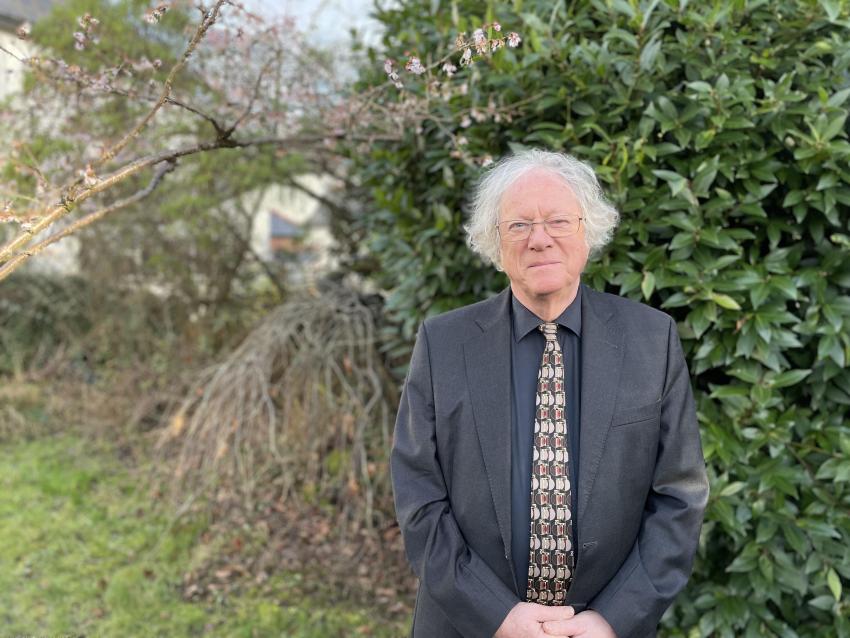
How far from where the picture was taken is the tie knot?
1.69 metres

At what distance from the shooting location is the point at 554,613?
1559mm

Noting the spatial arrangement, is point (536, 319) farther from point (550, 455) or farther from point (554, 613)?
point (554, 613)

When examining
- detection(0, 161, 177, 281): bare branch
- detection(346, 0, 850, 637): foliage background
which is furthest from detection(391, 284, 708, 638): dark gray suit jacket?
detection(0, 161, 177, 281): bare branch

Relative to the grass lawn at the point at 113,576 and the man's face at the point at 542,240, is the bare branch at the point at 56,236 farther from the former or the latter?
the grass lawn at the point at 113,576

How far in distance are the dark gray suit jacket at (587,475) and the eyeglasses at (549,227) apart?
0.68ft

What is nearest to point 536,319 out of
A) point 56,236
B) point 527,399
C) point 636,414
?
point 527,399

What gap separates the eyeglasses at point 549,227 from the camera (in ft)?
5.29

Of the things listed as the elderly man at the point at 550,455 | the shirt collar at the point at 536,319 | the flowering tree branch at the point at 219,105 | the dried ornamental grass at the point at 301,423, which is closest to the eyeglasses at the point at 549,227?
the elderly man at the point at 550,455

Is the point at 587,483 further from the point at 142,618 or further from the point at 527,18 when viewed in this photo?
the point at 142,618

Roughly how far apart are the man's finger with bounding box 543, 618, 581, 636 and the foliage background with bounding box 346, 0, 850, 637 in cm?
91

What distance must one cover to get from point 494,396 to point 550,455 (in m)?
0.18

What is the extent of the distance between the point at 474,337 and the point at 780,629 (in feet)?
5.05

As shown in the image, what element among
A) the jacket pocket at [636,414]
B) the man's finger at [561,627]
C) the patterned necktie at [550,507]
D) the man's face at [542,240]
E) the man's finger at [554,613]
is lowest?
the man's finger at [561,627]

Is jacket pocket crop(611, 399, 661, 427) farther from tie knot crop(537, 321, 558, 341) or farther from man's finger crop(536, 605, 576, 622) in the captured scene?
man's finger crop(536, 605, 576, 622)
